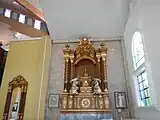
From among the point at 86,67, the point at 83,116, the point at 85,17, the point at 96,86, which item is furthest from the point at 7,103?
the point at 85,17

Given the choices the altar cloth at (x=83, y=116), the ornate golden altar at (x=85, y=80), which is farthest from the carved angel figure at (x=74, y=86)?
the altar cloth at (x=83, y=116)

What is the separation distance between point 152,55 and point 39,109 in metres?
3.53

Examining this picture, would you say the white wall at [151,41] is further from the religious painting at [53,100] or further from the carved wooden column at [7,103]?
the carved wooden column at [7,103]

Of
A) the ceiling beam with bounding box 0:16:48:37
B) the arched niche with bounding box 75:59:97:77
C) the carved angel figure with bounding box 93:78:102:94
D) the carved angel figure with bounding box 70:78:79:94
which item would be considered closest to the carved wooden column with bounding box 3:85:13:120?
the carved angel figure with bounding box 70:78:79:94

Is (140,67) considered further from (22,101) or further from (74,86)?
(22,101)

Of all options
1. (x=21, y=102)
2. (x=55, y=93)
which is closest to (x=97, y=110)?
(x=55, y=93)

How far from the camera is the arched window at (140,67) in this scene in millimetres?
3614

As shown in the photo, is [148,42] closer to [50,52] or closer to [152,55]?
[152,55]

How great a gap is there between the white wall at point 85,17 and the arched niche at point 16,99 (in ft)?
6.42

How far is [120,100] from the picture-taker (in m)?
4.60

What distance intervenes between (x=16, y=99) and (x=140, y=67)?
12.8 feet

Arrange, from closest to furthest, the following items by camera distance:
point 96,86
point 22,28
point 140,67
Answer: point 140,67 → point 96,86 → point 22,28

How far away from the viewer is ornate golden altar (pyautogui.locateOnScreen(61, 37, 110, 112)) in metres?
4.34

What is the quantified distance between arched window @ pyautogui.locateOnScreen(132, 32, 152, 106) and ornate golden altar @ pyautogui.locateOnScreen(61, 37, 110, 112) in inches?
35.3
